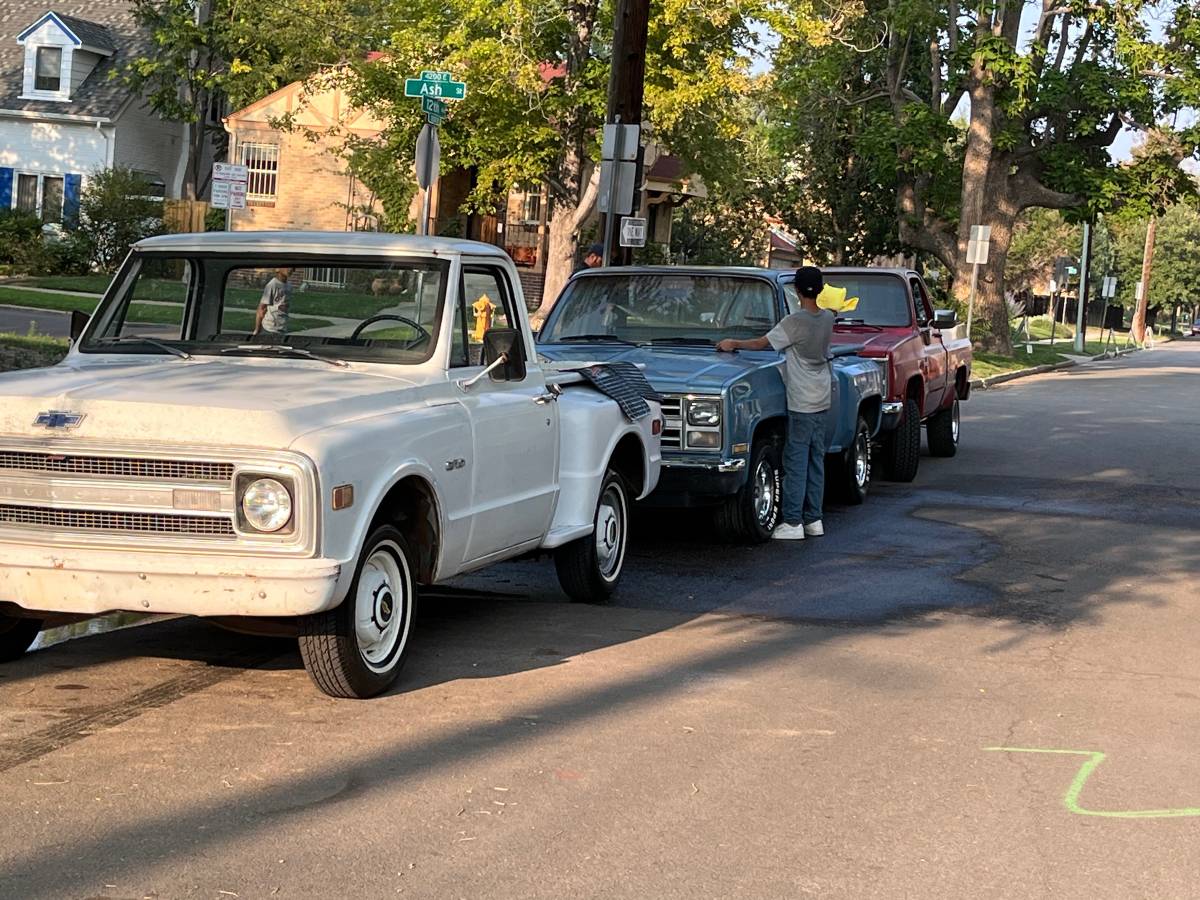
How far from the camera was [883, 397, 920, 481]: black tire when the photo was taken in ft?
51.2

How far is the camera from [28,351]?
16828 mm

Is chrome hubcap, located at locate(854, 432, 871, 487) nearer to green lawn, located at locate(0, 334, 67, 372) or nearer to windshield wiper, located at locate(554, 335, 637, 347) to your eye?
windshield wiper, located at locate(554, 335, 637, 347)

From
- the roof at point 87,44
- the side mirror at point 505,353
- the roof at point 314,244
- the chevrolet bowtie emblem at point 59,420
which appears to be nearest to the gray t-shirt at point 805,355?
the roof at point 314,244

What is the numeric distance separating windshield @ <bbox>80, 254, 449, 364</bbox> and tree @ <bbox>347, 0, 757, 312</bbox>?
81.0ft

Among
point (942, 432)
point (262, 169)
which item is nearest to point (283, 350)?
point (942, 432)

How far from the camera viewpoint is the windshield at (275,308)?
768cm

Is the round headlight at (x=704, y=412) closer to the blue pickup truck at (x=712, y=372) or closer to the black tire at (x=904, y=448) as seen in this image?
the blue pickup truck at (x=712, y=372)

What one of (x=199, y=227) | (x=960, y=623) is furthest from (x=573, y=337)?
(x=199, y=227)

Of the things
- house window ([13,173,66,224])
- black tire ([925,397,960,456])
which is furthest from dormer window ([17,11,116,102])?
black tire ([925,397,960,456])

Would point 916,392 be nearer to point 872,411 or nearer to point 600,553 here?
point 872,411

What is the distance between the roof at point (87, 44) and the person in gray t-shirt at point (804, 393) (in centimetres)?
3801

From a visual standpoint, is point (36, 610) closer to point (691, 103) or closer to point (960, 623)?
point (960, 623)

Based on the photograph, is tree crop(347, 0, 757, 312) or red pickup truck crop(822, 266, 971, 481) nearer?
red pickup truck crop(822, 266, 971, 481)

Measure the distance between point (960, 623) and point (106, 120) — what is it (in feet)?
134
